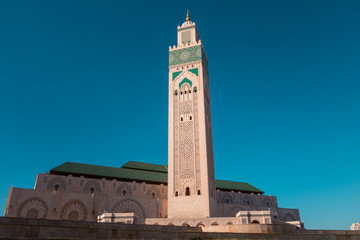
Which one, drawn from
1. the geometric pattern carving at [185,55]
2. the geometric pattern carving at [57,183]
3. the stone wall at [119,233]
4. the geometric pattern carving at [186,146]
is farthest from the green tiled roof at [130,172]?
the stone wall at [119,233]

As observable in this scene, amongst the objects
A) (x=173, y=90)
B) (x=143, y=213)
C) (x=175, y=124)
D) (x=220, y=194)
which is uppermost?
(x=173, y=90)

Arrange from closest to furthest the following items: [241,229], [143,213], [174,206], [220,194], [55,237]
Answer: [55,237], [241,229], [174,206], [143,213], [220,194]

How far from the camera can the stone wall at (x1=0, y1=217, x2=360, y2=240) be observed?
Answer: 6.65m

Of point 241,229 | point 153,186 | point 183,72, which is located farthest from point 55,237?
point 183,72

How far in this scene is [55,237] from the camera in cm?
675

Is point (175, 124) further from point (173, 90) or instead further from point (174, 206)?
point (174, 206)

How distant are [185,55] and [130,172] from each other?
12332 mm

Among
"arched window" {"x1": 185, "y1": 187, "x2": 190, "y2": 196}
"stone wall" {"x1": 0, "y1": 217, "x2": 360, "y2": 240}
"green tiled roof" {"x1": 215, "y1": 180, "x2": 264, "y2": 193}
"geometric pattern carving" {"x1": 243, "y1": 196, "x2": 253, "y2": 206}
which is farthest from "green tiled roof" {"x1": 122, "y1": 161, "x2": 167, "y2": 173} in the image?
"stone wall" {"x1": 0, "y1": 217, "x2": 360, "y2": 240}

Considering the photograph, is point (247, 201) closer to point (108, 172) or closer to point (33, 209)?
point (108, 172)

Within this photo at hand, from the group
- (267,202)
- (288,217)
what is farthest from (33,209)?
(288,217)

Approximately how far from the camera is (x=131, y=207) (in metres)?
24.9

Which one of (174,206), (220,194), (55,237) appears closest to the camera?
(55,237)

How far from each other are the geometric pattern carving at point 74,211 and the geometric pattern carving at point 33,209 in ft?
4.58

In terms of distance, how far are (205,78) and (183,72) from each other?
7.42 ft
